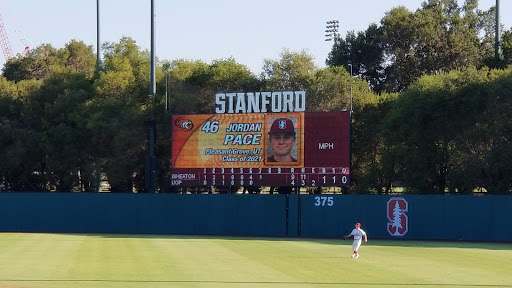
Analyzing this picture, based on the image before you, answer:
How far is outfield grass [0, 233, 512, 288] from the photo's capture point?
2108cm

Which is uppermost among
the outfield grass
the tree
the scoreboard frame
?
the tree

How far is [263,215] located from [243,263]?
1733 centimetres

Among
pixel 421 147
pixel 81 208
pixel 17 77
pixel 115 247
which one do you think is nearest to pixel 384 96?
pixel 421 147

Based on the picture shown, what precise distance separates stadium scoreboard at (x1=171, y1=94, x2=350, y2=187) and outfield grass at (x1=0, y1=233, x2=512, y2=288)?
3.79 meters

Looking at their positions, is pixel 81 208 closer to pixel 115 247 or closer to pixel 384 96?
pixel 115 247

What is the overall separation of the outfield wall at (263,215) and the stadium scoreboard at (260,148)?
300 centimetres

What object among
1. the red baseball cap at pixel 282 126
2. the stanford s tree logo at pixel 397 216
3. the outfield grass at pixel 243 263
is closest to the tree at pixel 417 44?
the stanford s tree logo at pixel 397 216

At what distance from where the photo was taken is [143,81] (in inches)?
2172

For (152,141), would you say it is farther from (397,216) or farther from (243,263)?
(243,263)

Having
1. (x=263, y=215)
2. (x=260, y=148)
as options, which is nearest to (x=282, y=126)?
(x=260, y=148)

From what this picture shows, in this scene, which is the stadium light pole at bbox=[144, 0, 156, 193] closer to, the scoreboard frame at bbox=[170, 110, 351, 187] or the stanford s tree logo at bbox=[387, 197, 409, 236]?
the scoreboard frame at bbox=[170, 110, 351, 187]

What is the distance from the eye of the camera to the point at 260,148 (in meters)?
40.2

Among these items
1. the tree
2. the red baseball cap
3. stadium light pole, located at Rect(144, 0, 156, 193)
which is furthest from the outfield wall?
the tree

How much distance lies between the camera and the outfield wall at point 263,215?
40844 millimetres
